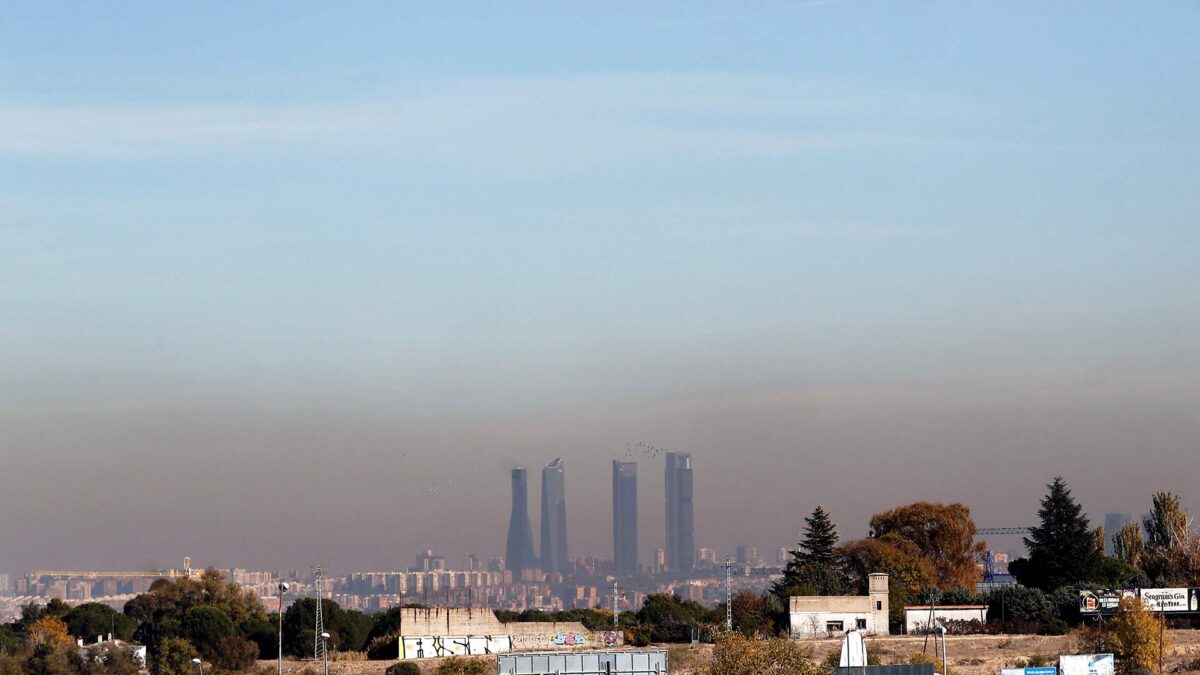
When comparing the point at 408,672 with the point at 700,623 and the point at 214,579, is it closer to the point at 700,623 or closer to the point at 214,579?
the point at 700,623

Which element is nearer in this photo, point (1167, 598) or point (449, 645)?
point (1167, 598)

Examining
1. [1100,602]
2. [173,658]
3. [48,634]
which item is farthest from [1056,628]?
[48,634]

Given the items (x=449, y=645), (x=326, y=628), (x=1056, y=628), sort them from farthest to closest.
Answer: (x=326, y=628) < (x=449, y=645) < (x=1056, y=628)

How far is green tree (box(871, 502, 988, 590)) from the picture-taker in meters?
126

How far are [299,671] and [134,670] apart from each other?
8820 millimetres

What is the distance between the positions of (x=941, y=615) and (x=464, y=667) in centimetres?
3112

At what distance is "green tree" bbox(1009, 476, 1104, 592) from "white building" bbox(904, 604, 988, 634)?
40.8ft

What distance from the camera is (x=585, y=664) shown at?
2105 inches

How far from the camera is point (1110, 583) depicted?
4451 inches

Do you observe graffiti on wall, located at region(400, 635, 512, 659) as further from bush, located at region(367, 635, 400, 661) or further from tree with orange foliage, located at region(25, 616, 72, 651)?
tree with orange foliage, located at region(25, 616, 72, 651)

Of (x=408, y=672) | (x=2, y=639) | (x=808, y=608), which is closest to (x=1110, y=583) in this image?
(x=808, y=608)

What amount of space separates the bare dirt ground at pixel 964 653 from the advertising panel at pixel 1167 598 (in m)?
5.16

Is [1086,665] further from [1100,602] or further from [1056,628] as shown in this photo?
[1100,602]

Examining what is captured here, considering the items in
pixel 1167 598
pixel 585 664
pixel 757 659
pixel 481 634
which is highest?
pixel 585 664
